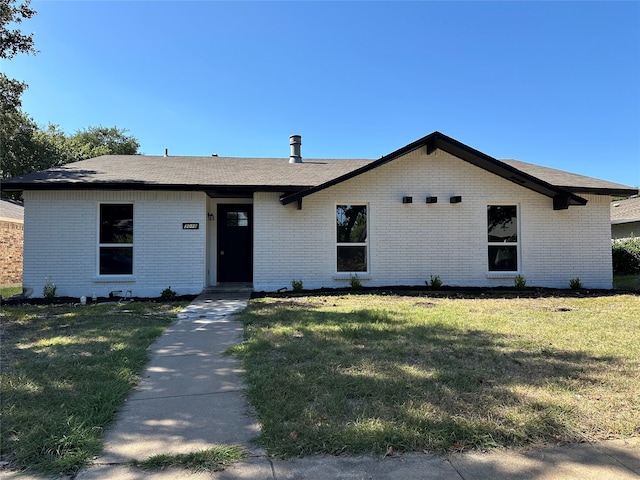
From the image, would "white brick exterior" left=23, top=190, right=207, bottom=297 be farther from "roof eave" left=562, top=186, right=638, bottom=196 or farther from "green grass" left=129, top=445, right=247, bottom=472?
"roof eave" left=562, top=186, right=638, bottom=196

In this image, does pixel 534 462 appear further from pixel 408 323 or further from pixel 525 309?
pixel 525 309

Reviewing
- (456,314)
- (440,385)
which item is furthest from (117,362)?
(456,314)

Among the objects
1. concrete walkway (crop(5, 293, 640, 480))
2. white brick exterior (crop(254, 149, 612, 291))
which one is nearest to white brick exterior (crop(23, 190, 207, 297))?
white brick exterior (crop(254, 149, 612, 291))

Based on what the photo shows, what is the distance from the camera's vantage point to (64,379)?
390 cm

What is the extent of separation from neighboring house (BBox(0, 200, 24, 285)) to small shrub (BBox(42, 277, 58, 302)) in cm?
874

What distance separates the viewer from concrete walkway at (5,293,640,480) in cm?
244

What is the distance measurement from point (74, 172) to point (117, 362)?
27.3 ft

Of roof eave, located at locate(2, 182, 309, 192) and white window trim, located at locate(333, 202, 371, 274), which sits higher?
roof eave, located at locate(2, 182, 309, 192)

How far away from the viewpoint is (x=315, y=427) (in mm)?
2953

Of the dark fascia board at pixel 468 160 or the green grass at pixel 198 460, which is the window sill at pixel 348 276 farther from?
the green grass at pixel 198 460

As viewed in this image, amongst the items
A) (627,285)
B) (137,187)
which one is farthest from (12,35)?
(627,285)

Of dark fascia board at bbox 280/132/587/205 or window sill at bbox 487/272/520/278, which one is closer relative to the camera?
dark fascia board at bbox 280/132/587/205

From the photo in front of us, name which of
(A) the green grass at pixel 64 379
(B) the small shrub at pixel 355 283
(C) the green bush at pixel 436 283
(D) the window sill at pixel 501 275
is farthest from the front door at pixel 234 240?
(D) the window sill at pixel 501 275

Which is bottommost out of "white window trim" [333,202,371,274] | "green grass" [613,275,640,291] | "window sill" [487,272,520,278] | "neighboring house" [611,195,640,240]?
"green grass" [613,275,640,291]
